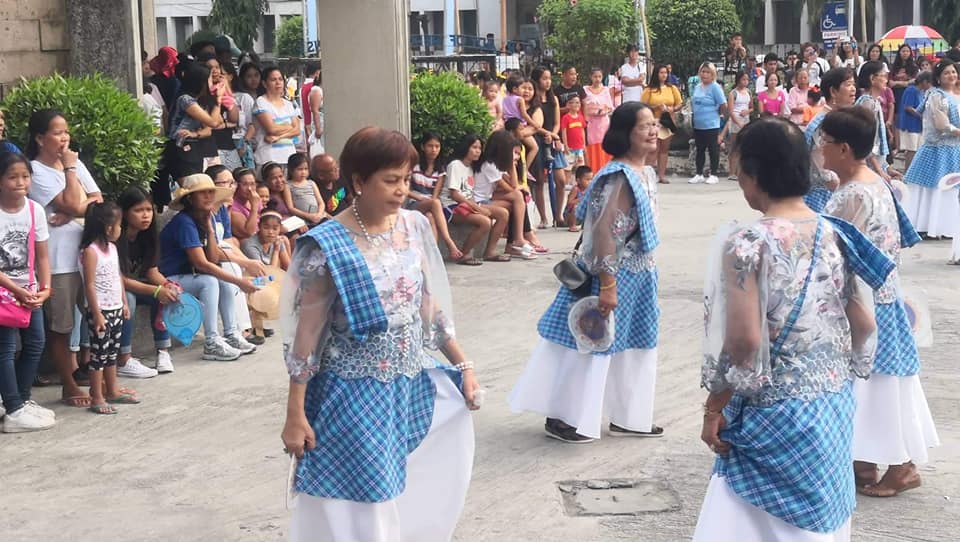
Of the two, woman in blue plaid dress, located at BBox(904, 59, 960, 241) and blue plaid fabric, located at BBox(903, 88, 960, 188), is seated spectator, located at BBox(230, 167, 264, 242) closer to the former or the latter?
woman in blue plaid dress, located at BBox(904, 59, 960, 241)

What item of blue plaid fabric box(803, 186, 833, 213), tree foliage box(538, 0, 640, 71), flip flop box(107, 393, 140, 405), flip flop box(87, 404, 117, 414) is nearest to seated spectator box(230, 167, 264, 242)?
flip flop box(107, 393, 140, 405)

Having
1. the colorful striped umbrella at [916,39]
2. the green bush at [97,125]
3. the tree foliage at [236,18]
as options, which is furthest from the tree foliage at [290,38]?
the green bush at [97,125]

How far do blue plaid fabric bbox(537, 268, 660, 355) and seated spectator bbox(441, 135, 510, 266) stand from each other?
546 cm

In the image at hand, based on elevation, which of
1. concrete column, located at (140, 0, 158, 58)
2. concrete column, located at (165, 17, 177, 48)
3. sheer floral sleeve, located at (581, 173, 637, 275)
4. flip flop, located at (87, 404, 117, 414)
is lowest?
flip flop, located at (87, 404, 117, 414)

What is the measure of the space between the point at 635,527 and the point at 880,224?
5.39 ft

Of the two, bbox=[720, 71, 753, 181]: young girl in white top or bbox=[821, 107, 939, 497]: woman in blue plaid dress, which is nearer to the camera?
bbox=[821, 107, 939, 497]: woman in blue plaid dress

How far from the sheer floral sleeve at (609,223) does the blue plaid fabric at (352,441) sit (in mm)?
2235

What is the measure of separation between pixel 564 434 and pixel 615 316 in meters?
0.67

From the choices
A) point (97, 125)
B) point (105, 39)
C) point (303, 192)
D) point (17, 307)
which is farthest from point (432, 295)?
point (105, 39)

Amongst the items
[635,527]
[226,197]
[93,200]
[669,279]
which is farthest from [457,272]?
[635,527]

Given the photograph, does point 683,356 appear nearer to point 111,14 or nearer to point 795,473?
point 795,473

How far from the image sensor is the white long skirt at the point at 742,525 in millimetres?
4168

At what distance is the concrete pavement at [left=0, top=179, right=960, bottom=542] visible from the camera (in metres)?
5.71

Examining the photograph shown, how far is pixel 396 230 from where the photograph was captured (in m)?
4.61
